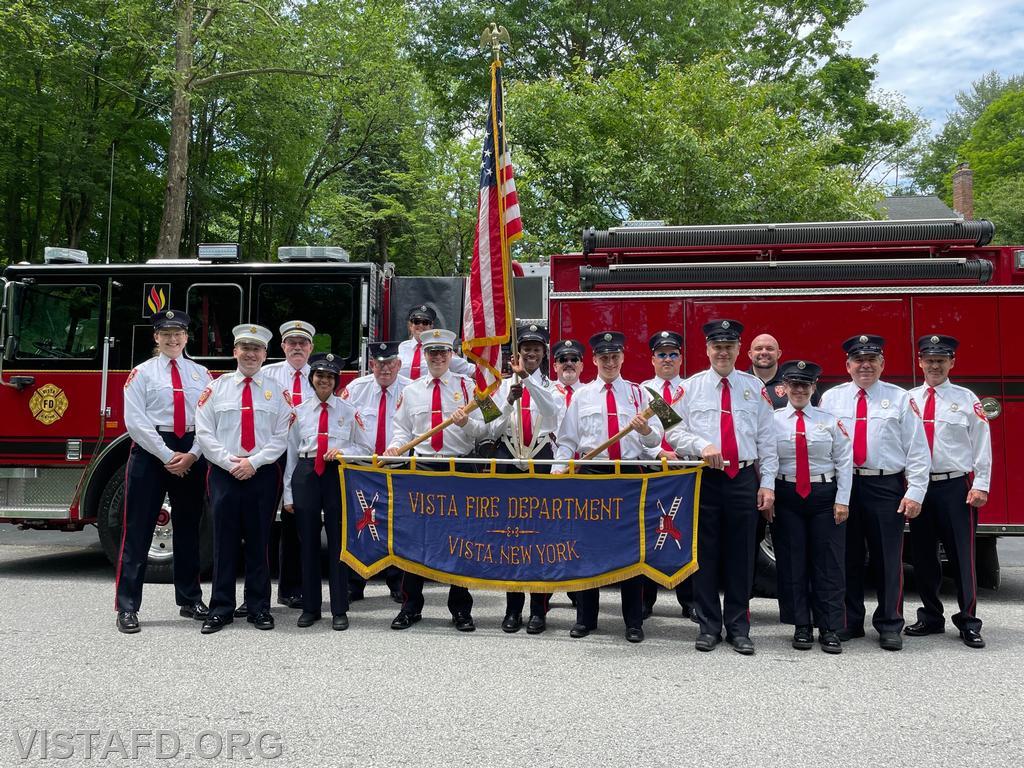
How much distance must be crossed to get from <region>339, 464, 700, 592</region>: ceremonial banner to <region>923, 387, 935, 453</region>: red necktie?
1.71m

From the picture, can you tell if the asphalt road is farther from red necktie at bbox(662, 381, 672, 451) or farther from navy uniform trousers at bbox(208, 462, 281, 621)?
red necktie at bbox(662, 381, 672, 451)

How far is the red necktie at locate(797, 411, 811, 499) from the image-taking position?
5496 mm

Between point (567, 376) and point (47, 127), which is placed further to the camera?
point (47, 127)

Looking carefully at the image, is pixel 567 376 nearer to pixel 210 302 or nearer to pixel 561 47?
pixel 210 302

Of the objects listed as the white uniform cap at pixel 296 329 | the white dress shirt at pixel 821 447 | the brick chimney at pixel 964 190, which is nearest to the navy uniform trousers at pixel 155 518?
the white uniform cap at pixel 296 329

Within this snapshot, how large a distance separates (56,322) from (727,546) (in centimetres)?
637

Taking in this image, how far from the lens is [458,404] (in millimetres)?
6066

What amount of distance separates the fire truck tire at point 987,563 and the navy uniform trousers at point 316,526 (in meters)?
5.48

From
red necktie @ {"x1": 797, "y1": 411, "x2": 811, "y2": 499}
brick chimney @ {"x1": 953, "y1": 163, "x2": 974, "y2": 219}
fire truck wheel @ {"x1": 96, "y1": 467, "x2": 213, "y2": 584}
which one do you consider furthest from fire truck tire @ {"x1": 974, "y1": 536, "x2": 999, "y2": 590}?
brick chimney @ {"x1": 953, "y1": 163, "x2": 974, "y2": 219}

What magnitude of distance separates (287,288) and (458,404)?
266 centimetres

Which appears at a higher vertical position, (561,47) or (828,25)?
(828,25)

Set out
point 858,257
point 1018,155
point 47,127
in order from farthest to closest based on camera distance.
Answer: point 1018,155 < point 47,127 < point 858,257

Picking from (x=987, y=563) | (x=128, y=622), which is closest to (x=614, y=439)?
(x=128, y=622)

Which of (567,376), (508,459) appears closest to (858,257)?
(567,376)
